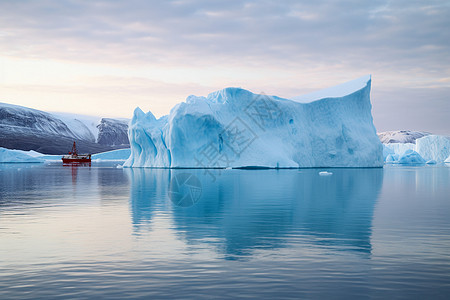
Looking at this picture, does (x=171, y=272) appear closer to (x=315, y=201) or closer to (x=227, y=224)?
(x=227, y=224)

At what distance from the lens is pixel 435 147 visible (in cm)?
7025

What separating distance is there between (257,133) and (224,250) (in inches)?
1136

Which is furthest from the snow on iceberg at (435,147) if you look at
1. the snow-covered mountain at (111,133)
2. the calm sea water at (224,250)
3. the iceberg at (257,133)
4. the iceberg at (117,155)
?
the snow-covered mountain at (111,133)

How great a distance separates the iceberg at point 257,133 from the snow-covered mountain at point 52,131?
86.2 meters

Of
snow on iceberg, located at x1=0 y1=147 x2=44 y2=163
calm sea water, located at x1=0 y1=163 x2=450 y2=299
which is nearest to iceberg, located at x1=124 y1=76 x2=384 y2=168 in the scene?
calm sea water, located at x1=0 y1=163 x2=450 y2=299

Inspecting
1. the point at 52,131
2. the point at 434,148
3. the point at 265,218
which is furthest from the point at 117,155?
the point at 52,131

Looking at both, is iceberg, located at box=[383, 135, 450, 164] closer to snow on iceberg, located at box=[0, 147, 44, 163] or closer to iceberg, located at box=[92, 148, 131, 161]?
iceberg, located at box=[92, 148, 131, 161]

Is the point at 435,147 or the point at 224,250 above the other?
the point at 435,147

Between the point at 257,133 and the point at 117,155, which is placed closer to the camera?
the point at 257,133

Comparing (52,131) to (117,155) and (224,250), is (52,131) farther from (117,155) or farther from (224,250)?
(224,250)

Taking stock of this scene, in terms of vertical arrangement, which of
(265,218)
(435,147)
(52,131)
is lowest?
(265,218)

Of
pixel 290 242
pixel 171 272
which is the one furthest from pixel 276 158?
pixel 171 272

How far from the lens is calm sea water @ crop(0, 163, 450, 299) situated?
546 centimetres

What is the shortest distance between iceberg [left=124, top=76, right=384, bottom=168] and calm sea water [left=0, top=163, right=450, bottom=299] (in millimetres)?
20691
